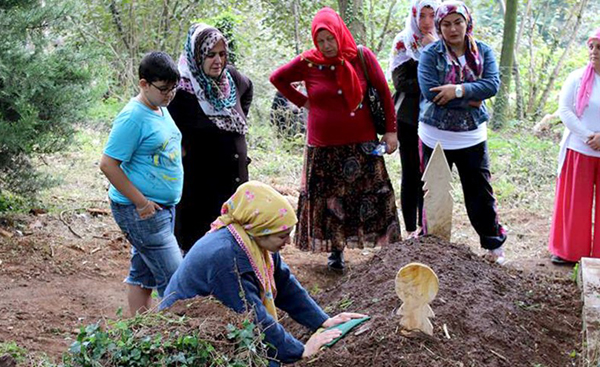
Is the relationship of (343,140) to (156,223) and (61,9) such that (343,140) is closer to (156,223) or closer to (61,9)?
(156,223)

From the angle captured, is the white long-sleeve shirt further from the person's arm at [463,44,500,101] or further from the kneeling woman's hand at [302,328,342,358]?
the kneeling woman's hand at [302,328,342,358]

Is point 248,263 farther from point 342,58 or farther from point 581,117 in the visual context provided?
point 581,117

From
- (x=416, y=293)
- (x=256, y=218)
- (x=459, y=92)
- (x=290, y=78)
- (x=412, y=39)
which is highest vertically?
(x=412, y=39)

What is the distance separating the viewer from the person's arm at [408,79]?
19.4 feet

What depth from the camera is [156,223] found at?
13.6 feet

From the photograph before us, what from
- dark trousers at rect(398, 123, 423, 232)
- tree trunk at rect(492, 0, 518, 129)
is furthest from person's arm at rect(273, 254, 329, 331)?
tree trunk at rect(492, 0, 518, 129)

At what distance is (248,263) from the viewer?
3254mm

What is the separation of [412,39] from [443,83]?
1.88ft

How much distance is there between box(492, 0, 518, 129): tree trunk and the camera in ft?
35.2

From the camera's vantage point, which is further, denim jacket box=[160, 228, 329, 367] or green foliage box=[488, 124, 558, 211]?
green foliage box=[488, 124, 558, 211]

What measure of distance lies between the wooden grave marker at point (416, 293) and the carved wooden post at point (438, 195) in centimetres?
145

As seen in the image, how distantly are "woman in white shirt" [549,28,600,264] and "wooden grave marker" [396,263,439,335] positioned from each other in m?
3.00

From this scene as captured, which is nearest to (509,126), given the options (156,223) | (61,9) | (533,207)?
(533,207)

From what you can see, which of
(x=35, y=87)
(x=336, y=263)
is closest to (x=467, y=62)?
(x=336, y=263)
